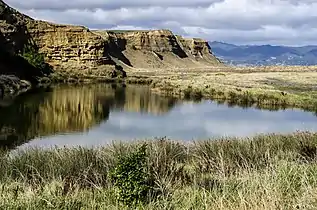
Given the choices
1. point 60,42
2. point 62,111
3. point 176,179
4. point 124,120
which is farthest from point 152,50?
point 176,179

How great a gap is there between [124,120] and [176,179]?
2058 centimetres

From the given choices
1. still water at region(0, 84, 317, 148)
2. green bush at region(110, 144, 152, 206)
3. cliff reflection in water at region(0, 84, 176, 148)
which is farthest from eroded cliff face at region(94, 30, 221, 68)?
green bush at region(110, 144, 152, 206)

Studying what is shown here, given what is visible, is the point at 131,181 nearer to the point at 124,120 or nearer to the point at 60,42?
the point at 124,120

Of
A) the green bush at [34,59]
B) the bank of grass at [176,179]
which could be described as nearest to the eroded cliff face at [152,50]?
the green bush at [34,59]

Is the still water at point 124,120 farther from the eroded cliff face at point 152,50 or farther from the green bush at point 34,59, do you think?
the eroded cliff face at point 152,50

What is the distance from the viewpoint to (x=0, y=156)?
11273 millimetres

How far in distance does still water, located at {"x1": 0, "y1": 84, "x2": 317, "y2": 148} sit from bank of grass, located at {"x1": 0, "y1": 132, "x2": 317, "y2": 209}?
20.5 ft

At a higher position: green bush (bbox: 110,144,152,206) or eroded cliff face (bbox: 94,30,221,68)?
eroded cliff face (bbox: 94,30,221,68)

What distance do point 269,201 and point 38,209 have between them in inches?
121

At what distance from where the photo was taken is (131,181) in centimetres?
720

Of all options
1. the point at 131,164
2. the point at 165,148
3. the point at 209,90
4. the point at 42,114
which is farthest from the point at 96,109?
the point at 131,164

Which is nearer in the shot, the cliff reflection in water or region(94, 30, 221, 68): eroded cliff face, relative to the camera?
the cliff reflection in water

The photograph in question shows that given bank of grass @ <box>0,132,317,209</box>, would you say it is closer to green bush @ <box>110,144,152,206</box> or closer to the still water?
green bush @ <box>110,144,152,206</box>

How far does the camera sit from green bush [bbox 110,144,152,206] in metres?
7.10
